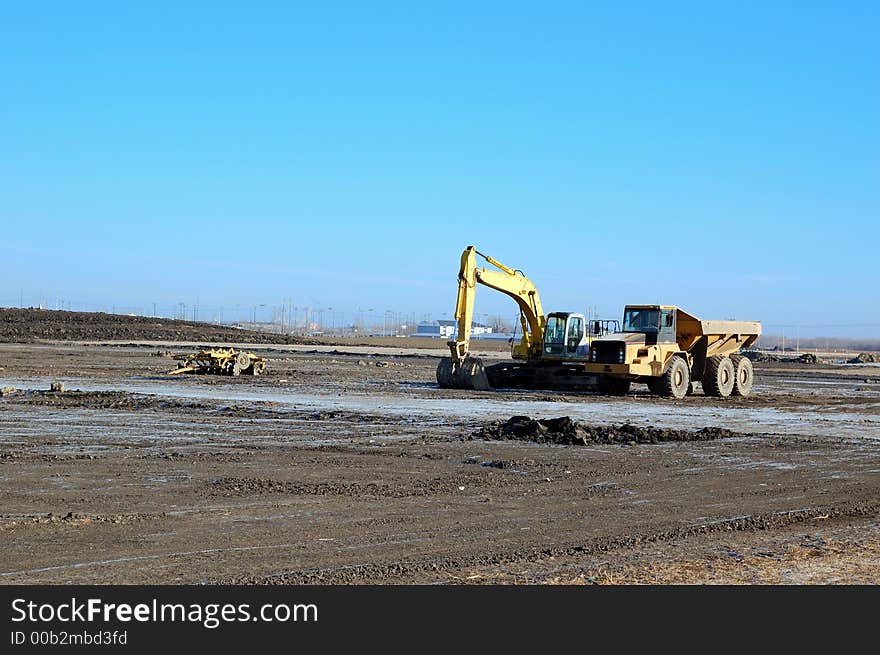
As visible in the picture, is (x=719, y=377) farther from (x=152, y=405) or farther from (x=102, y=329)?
(x=102, y=329)

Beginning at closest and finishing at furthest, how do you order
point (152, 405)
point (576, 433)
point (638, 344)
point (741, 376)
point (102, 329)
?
point (576, 433)
point (152, 405)
point (638, 344)
point (741, 376)
point (102, 329)

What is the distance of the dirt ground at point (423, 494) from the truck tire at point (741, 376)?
835cm

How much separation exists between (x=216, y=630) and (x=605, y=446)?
13.5 metres

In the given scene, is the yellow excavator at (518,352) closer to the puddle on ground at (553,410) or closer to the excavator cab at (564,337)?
the excavator cab at (564,337)

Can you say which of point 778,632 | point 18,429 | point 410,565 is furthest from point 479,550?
point 18,429

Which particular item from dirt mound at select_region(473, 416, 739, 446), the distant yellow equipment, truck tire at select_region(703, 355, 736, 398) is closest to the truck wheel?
truck tire at select_region(703, 355, 736, 398)

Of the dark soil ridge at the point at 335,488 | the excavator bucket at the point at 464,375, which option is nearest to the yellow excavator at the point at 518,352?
the excavator bucket at the point at 464,375

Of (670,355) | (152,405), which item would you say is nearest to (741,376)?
(670,355)

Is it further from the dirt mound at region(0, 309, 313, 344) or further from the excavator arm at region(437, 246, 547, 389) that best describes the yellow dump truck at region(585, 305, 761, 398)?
the dirt mound at region(0, 309, 313, 344)

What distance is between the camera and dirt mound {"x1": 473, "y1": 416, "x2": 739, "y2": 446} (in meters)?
20.4

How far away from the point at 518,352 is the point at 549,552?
1133 inches

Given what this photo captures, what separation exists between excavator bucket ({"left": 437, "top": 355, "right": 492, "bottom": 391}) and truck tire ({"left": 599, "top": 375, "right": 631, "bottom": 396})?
377cm

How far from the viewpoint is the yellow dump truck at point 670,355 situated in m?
34.0

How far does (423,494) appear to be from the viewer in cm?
1378
